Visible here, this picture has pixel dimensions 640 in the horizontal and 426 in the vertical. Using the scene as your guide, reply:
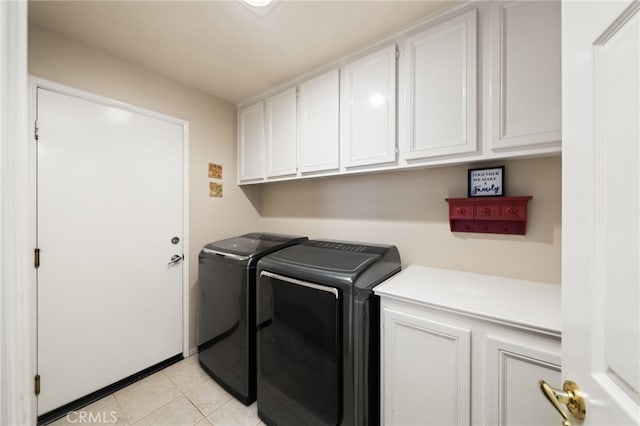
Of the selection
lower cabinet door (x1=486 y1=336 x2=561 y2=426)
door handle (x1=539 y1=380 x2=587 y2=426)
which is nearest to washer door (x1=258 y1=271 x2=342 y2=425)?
lower cabinet door (x1=486 y1=336 x2=561 y2=426)

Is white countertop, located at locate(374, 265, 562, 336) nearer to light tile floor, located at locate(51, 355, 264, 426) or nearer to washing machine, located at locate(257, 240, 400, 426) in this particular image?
washing machine, located at locate(257, 240, 400, 426)

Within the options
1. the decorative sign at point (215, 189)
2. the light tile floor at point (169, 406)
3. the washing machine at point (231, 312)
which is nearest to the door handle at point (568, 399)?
the washing machine at point (231, 312)

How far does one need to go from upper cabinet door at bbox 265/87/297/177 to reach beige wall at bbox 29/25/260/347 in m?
0.55

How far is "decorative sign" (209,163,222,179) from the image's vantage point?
93.8 inches

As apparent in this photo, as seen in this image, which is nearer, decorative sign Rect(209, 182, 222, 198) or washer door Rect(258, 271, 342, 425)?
washer door Rect(258, 271, 342, 425)

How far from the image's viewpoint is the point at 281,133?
7.03 ft

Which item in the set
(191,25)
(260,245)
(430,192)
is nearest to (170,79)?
(191,25)

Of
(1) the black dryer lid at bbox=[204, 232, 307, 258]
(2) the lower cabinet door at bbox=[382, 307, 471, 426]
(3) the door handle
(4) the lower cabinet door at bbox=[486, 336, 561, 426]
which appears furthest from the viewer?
(1) the black dryer lid at bbox=[204, 232, 307, 258]

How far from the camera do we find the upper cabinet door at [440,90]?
1.30 metres

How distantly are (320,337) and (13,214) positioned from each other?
1207 mm

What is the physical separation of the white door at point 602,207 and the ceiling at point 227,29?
1127 millimetres

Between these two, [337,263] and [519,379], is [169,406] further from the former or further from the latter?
[519,379]

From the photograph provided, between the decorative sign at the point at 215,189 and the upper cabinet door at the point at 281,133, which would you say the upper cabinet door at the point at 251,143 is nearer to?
the upper cabinet door at the point at 281,133

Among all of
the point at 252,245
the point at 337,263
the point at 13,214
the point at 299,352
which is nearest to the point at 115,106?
the point at 252,245
